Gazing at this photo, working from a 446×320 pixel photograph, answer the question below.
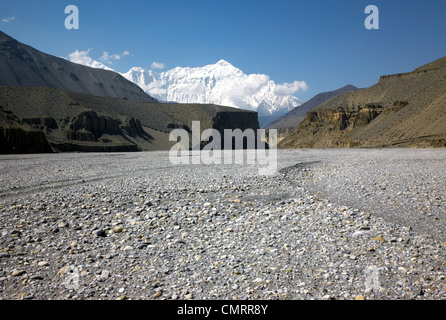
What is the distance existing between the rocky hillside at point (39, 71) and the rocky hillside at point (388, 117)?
131 metres

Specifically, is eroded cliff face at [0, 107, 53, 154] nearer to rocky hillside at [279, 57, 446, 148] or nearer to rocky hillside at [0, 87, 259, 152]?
rocky hillside at [0, 87, 259, 152]

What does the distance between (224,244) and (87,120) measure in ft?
265

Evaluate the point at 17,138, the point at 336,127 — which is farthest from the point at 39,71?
the point at 336,127

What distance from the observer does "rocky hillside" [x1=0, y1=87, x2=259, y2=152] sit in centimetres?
7038

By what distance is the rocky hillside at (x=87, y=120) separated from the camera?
231ft

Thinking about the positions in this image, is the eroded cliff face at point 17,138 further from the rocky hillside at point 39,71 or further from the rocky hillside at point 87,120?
the rocky hillside at point 39,71

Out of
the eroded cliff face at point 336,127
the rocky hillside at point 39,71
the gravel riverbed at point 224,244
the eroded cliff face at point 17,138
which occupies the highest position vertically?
the rocky hillside at point 39,71

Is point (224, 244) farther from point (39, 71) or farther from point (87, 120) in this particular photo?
point (39, 71)

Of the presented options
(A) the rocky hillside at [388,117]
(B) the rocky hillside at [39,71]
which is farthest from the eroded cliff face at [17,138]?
(B) the rocky hillside at [39,71]

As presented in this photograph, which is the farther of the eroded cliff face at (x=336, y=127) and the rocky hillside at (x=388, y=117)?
the eroded cliff face at (x=336, y=127)

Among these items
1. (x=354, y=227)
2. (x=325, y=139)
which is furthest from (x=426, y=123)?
(x=354, y=227)

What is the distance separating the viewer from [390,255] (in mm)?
5492
